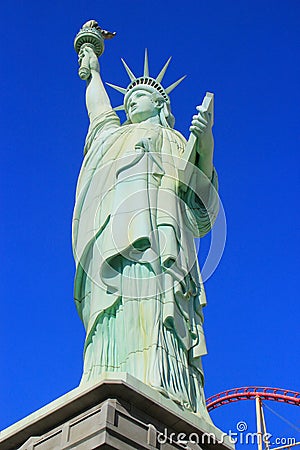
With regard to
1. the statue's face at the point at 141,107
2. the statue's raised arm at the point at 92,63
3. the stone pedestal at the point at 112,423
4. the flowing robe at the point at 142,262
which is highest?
the statue's raised arm at the point at 92,63

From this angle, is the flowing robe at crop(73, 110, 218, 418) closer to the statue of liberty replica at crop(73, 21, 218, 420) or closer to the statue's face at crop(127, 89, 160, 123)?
the statue of liberty replica at crop(73, 21, 218, 420)

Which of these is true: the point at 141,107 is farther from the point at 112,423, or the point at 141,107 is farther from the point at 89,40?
the point at 112,423

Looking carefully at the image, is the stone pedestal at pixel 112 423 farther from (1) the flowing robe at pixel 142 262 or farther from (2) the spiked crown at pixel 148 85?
(2) the spiked crown at pixel 148 85

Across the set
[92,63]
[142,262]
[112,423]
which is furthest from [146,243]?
[92,63]

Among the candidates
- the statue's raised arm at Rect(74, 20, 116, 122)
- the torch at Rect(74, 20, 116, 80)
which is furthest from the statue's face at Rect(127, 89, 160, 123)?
the torch at Rect(74, 20, 116, 80)

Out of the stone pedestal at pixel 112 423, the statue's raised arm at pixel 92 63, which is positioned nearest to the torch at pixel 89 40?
the statue's raised arm at pixel 92 63
